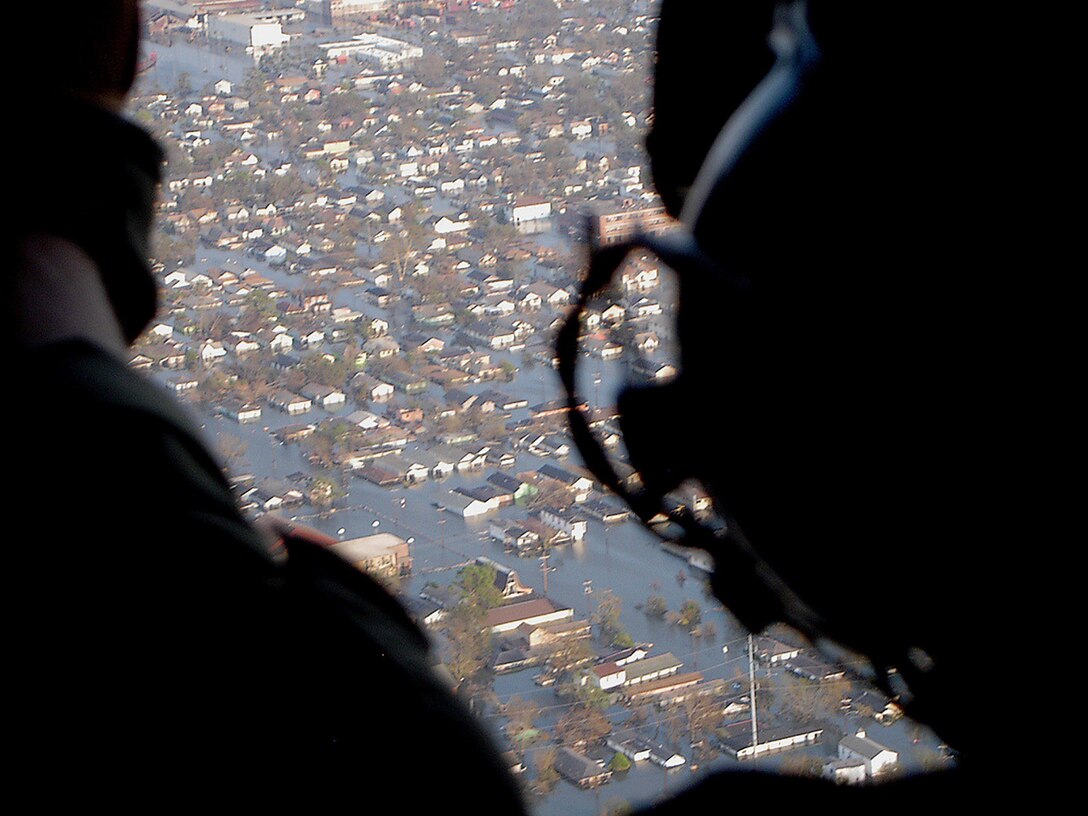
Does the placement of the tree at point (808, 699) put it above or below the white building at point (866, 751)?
below

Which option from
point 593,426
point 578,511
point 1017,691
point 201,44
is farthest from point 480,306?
point 1017,691

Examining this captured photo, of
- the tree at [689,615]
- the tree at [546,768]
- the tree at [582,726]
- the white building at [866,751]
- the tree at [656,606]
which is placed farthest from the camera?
the tree at [656,606]

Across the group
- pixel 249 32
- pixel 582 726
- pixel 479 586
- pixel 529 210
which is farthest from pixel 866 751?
pixel 249 32

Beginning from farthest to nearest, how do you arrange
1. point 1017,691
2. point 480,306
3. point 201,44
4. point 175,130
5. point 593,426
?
point 201,44
point 175,130
point 480,306
point 593,426
point 1017,691

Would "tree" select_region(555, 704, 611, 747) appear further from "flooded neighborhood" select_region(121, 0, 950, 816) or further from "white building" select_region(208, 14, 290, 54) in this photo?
"white building" select_region(208, 14, 290, 54)

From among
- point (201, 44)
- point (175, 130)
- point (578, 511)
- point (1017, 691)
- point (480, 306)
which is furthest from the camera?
point (201, 44)

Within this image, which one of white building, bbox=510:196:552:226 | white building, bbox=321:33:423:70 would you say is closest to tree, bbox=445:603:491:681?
white building, bbox=510:196:552:226

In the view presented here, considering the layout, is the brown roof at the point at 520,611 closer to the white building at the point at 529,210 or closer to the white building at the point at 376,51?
the white building at the point at 529,210

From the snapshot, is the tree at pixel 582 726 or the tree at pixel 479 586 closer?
the tree at pixel 582 726

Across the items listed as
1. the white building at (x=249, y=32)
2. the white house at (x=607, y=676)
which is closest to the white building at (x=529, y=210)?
the white building at (x=249, y=32)

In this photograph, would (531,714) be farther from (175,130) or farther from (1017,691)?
(175,130)

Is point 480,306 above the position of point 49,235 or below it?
below
